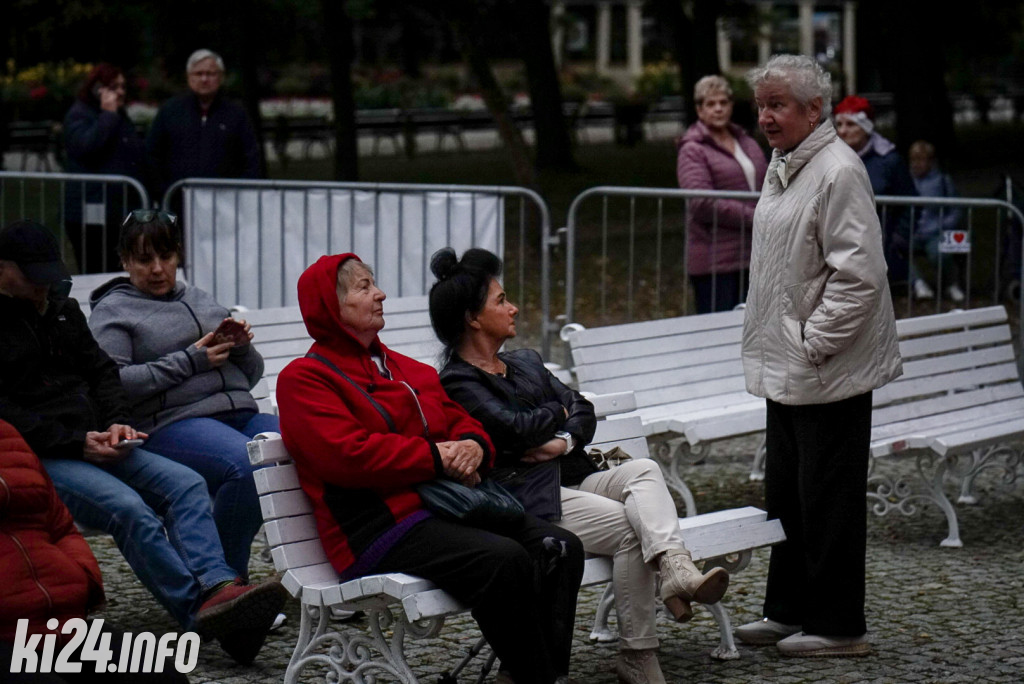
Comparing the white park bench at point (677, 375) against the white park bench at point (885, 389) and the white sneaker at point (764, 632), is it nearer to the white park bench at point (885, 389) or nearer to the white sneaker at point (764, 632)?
the white park bench at point (885, 389)

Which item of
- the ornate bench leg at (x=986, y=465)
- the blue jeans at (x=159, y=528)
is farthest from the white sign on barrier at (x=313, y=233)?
the blue jeans at (x=159, y=528)

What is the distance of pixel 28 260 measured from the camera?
515 centimetres

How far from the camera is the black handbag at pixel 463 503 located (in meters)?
4.74

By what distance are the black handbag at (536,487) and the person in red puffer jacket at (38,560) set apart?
139 cm

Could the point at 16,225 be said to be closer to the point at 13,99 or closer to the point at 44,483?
the point at 44,483

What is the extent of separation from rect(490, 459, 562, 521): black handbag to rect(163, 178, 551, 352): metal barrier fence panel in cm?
335

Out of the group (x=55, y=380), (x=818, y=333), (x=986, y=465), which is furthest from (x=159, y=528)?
(x=986, y=465)

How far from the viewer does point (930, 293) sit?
14.4 m

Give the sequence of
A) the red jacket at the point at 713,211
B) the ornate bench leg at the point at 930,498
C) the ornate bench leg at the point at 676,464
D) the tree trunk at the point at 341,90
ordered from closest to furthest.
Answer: the ornate bench leg at the point at 930,498
the ornate bench leg at the point at 676,464
the red jacket at the point at 713,211
the tree trunk at the point at 341,90

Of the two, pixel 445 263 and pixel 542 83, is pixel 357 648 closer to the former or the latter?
pixel 445 263

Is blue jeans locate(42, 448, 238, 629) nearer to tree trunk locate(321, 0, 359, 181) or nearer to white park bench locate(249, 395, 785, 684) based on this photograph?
white park bench locate(249, 395, 785, 684)

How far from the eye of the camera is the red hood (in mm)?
4859

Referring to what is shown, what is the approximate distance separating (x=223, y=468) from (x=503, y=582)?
1.54 meters

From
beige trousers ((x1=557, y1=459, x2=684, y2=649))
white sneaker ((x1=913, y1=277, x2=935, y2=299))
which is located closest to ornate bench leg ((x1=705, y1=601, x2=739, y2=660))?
beige trousers ((x1=557, y1=459, x2=684, y2=649))
